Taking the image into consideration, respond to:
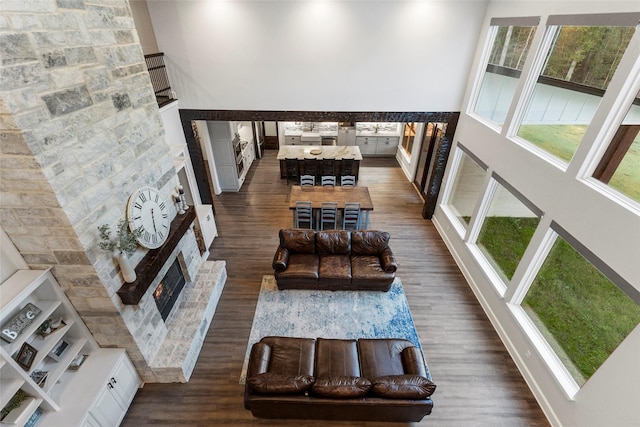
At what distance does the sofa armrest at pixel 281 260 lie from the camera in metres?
5.56

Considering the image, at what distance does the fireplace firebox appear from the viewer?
4.46 meters

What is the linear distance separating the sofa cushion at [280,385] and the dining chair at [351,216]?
4274 mm

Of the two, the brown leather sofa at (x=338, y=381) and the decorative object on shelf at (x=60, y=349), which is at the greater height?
the decorative object on shelf at (x=60, y=349)

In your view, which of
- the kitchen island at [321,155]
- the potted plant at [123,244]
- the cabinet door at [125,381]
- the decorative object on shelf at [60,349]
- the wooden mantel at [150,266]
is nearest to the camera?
the potted plant at [123,244]

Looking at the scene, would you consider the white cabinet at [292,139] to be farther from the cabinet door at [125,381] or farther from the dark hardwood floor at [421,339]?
the cabinet door at [125,381]

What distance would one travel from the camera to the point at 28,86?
244 centimetres

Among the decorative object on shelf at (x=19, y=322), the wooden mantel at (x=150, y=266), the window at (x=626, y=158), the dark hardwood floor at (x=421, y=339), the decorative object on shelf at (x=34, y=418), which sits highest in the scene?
the window at (x=626, y=158)

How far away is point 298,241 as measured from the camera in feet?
19.7

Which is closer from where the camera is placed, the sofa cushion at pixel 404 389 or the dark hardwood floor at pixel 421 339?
the sofa cushion at pixel 404 389

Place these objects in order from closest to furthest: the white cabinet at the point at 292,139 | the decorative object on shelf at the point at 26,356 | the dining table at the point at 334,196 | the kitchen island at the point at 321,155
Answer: the decorative object on shelf at the point at 26,356, the dining table at the point at 334,196, the kitchen island at the point at 321,155, the white cabinet at the point at 292,139

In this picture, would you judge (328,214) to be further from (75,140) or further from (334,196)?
(75,140)

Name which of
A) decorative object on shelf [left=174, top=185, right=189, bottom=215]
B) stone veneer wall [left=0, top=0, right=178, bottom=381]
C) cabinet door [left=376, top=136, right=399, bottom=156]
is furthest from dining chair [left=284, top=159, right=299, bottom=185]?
stone veneer wall [left=0, top=0, right=178, bottom=381]

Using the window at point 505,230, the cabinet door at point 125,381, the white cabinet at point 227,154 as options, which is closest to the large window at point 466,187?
the window at point 505,230

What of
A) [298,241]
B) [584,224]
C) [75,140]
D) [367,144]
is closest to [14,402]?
[75,140]
